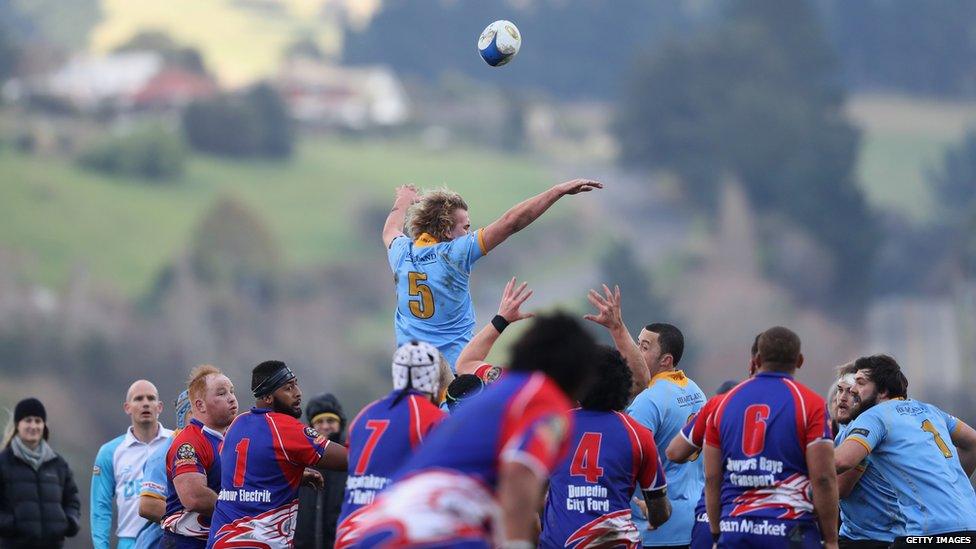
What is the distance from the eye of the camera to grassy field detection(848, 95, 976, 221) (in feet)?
266

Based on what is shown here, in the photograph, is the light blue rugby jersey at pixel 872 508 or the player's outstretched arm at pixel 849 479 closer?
the player's outstretched arm at pixel 849 479

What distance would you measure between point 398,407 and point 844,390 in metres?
4.43

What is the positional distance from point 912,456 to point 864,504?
580mm

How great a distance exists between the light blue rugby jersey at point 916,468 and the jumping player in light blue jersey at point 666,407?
1.21m

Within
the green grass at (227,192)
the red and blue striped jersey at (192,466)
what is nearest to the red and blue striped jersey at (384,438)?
the red and blue striped jersey at (192,466)

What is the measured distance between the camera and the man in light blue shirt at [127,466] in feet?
40.7

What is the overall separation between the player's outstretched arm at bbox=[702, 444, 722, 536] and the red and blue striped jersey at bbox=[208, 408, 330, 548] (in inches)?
98.4

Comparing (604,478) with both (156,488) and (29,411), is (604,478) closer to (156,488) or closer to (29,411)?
(156,488)

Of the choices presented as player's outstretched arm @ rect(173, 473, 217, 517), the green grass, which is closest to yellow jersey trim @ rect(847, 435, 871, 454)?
player's outstretched arm @ rect(173, 473, 217, 517)

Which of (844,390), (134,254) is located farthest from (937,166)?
(844,390)

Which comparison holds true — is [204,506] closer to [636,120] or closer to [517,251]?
[517,251]

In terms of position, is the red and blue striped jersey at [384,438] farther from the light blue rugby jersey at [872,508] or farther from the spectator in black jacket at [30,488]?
the spectator in black jacket at [30,488]

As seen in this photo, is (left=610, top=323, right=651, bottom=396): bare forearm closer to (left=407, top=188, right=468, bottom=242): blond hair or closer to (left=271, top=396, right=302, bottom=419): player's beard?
(left=407, top=188, right=468, bottom=242): blond hair

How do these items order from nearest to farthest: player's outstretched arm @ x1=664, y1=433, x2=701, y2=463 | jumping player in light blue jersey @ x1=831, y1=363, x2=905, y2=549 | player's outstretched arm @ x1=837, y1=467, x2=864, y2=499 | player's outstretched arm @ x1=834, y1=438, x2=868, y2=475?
1. player's outstretched arm @ x1=664, y1=433, x2=701, y2=463
2. player's outstretched arm @ x1=834, y1=438, x2=868, y2=475
3. player's outstretched arm @ x1=837, y1=467, x2=864, y2=499
4. jumping player in light blue jersey @ x1=831, y1=363, x2=905, y2=549
